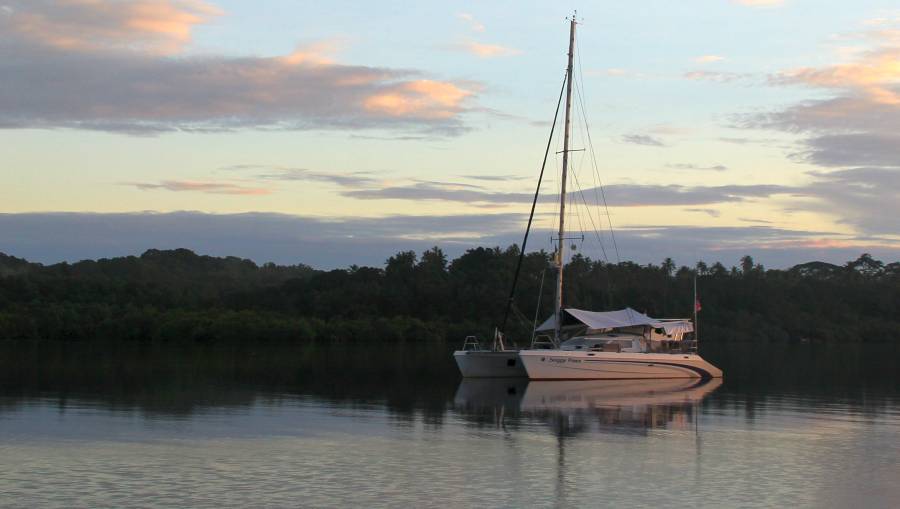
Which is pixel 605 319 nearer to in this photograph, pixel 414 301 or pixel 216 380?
pixel 216 380

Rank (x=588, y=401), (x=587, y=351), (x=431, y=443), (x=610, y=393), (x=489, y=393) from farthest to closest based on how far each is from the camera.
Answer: (x=587, y=351), (x=610, y=393), (x=489, y=393), (x=588, y=401), (x=431, y=443)

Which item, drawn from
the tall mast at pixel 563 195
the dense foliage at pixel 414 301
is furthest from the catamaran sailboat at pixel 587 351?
the dense foliage at pixel 414 301

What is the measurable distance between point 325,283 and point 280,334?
74.7ft

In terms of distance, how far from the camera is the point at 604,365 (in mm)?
44094

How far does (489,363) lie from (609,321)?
5326mm

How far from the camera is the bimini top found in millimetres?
45125

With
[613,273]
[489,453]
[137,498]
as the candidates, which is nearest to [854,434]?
[489,453]

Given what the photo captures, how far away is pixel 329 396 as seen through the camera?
34.6 m

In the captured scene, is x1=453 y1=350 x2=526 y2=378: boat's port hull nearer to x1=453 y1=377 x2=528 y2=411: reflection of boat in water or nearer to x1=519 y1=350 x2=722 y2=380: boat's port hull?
x1=453 y1=377 x2=528 y2=411: reflection of boat in water

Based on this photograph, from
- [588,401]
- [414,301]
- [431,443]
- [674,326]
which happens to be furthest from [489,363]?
[414,301]

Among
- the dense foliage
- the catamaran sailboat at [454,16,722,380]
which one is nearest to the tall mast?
the catamaran sailboat at [454,16,722,380]

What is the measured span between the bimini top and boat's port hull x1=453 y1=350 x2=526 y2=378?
2.28 metres

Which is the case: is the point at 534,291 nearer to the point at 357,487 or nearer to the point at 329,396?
the point at 329,396

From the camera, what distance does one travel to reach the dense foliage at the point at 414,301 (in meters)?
92.8
